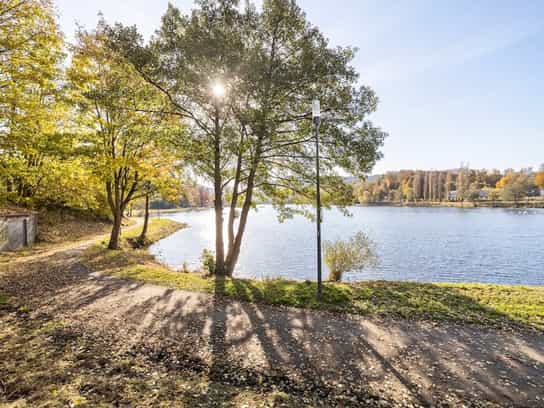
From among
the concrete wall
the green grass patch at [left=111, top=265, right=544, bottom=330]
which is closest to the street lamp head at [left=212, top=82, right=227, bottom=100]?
the green grass patch at [left=111, top=265, right=544, bottom=330]

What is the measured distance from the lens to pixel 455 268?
18.6m

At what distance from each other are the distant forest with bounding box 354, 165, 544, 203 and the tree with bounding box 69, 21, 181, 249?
92847mm

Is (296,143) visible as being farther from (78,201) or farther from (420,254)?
(78,201)

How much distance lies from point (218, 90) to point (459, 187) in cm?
11590

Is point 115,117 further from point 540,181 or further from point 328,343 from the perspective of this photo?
point 540,181

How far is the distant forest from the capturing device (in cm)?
9169

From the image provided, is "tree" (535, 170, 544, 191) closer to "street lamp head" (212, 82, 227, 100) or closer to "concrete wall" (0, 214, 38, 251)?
"street lamp head" (212, 82, 227, 100)

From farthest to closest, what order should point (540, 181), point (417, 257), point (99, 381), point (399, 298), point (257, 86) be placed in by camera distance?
1. point (540, 181)
2. point (417, 257)
3. point (257, 86)
4. point (399, 298)
5. point (99, 381)

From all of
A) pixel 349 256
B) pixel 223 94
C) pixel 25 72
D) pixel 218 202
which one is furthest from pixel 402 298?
pixel 25 72

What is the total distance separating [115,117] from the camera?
1306 centimetres

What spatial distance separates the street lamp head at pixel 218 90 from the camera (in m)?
9.25

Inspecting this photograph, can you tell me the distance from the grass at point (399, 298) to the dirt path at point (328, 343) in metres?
0.51

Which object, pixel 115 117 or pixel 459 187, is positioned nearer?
pixel 115 117

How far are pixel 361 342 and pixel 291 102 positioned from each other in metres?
7.79
